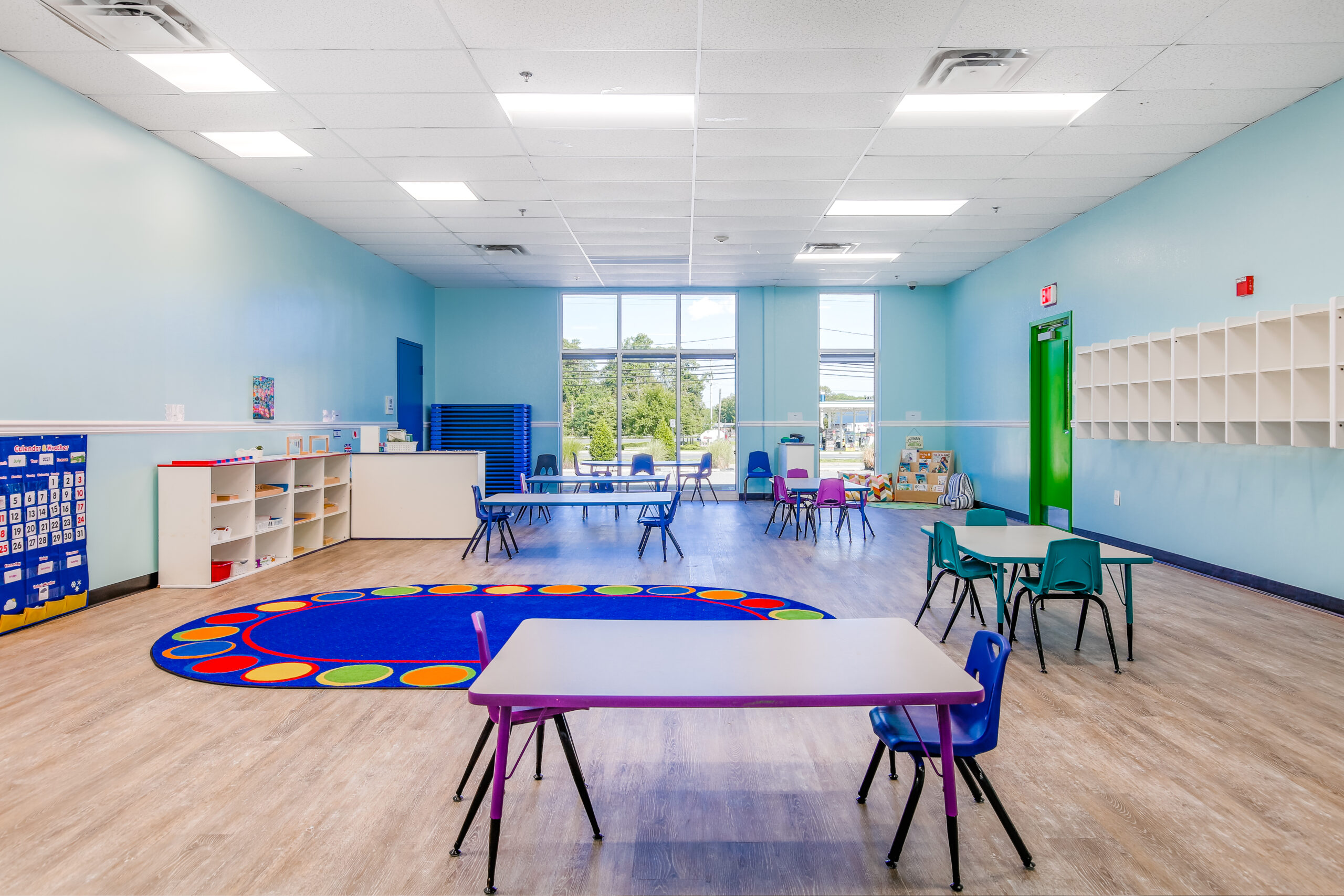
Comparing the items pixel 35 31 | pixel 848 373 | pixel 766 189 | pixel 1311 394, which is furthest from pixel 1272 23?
pixel 848 373

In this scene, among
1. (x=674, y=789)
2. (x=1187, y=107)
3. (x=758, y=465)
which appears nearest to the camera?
(x=674, y=789)

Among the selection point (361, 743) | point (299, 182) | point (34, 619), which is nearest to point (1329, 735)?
point (361, 743)

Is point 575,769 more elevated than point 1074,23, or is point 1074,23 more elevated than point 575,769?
point 1074,23

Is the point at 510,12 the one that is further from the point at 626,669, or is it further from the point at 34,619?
the point at 34,619

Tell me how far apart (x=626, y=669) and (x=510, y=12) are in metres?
3.72

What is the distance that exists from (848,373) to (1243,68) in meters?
7.95

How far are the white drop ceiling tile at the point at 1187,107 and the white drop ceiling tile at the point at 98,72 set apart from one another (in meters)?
6.46

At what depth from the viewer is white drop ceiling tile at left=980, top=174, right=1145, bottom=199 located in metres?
6.82

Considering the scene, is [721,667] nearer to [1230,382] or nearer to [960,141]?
[1230,382]

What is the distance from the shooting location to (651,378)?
41.3 feet

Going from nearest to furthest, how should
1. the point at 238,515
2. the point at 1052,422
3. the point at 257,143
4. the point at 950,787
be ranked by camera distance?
1. the point at 950,787
2. the point at 257,143
3. the point at 238,515
4. the point at 1052,422

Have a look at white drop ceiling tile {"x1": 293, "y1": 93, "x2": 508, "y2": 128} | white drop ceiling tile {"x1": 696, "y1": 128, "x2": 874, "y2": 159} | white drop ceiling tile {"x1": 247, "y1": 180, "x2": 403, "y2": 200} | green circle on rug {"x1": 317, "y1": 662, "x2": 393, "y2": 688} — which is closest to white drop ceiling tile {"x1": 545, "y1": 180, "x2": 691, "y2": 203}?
white drop ceiling tile {"x1": 696, "y1": 128, "x2": 874, "y2": 159}

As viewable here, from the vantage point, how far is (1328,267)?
5.00m

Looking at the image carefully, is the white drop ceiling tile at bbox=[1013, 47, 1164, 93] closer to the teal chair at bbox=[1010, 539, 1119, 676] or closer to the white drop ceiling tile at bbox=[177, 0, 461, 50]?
the teal chair at bbox=[1010, 539, 1119, 676]
